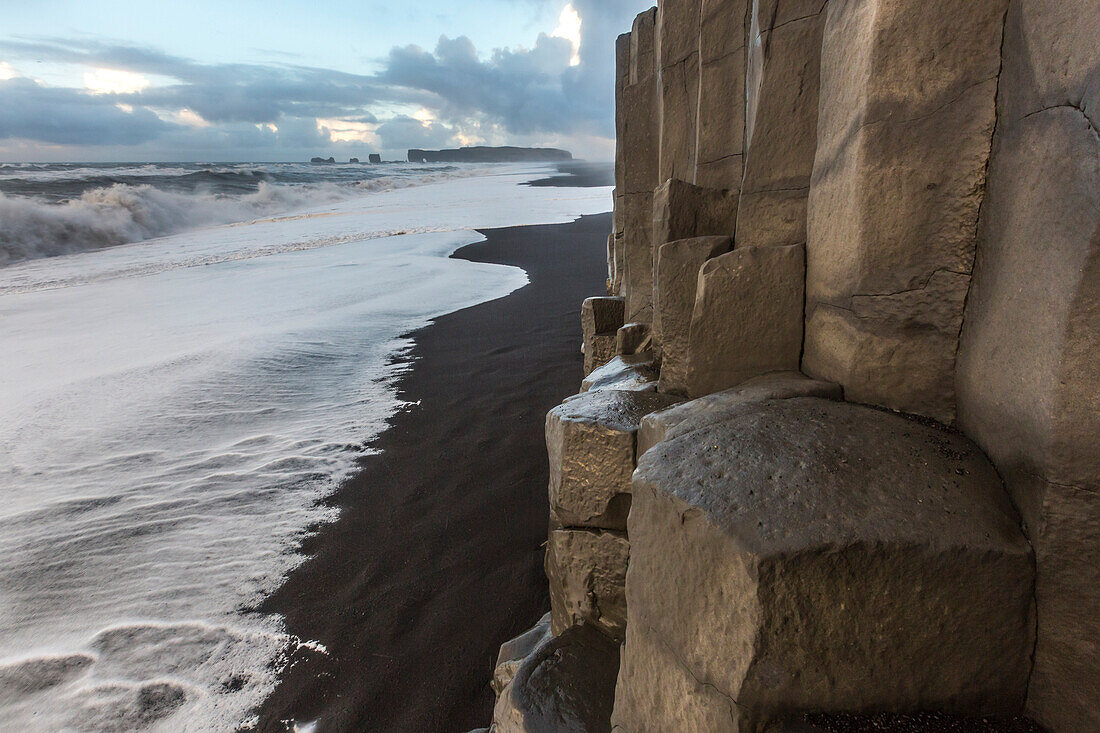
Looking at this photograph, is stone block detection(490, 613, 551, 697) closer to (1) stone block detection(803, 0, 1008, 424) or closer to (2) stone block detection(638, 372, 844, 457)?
(2) stone block detection(638, 372, 844, 457)

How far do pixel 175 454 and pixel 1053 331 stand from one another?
14.6 ft

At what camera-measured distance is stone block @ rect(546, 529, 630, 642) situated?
200 centimetres

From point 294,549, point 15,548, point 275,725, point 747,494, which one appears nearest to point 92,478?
point 15,548

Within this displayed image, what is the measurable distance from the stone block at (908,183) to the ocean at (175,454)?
97.3 inches

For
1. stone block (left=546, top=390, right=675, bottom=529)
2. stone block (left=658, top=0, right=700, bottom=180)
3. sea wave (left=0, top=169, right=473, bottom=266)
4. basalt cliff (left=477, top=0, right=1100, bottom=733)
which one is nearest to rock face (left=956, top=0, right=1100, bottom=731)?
basalt cliff (left=477, top=0, right=1100, bottom=733)

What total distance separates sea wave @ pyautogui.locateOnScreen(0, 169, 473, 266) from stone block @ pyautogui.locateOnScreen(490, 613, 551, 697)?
1433 cm

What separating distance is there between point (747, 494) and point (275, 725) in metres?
1.95

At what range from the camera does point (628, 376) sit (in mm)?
2627

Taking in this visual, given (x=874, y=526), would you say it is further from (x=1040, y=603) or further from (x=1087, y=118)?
(x=1087, y=118)

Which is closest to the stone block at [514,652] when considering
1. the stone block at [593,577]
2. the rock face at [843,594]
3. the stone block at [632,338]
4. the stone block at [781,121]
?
the stone block at [593,577]

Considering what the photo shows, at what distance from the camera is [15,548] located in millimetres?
3002

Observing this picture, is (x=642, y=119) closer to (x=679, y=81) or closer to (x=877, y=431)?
(x=679, y=81)

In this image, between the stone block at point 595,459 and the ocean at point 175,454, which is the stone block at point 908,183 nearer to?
the stone block at point 595,459

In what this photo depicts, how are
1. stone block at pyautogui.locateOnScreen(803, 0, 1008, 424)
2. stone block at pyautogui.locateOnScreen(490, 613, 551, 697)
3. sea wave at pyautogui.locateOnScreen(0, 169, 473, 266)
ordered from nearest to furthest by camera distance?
stone block at pyautogui.locateOnScreen(803, 0, 1008, 424) → stone block at pyautogui.locateOnScreen(490, 613, 551, 697) → sea wave at pyautogui.locateOnScreen(0, 169, 473, 266)
